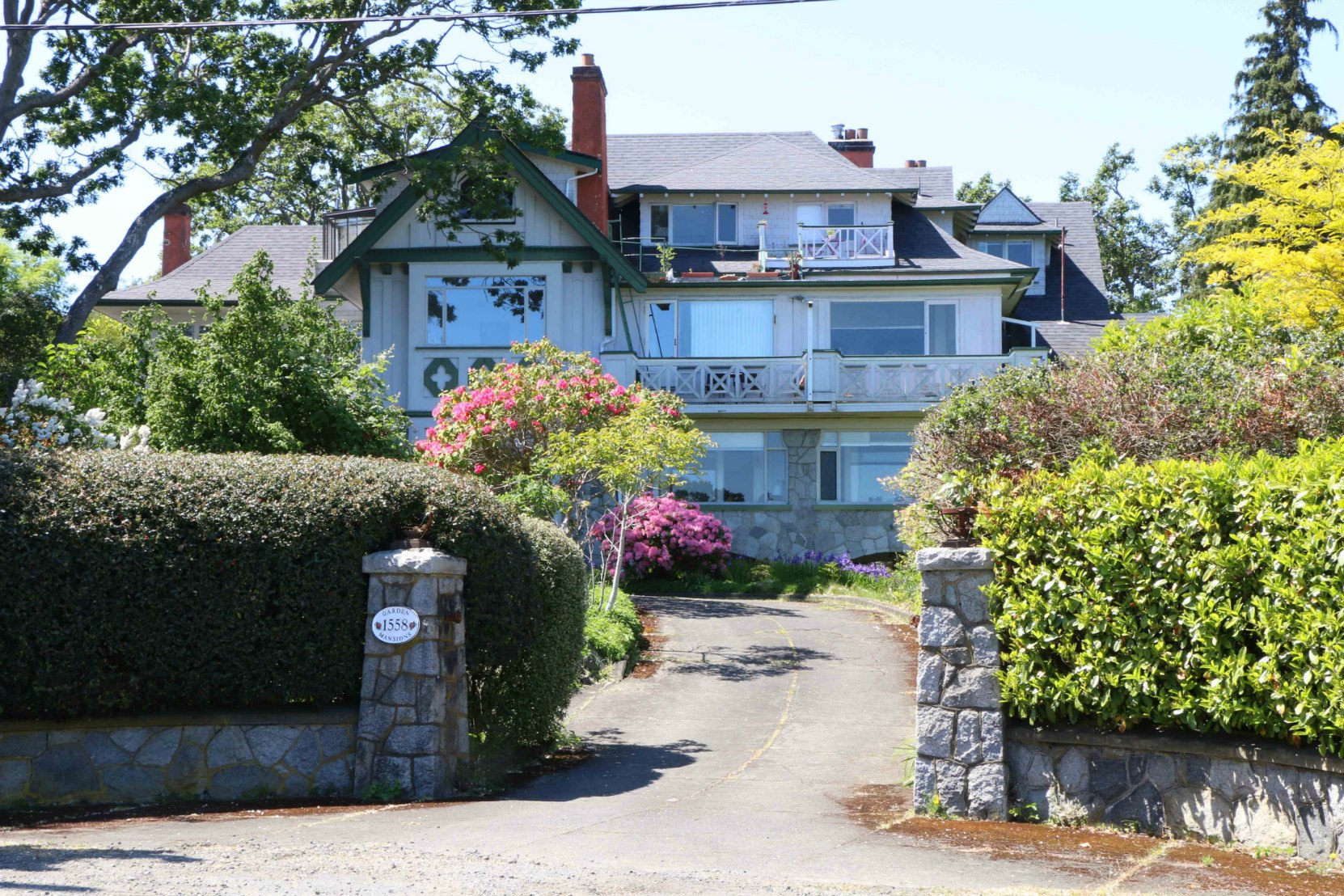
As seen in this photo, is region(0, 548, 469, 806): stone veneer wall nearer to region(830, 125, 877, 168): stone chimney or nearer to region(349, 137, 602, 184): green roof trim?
region(349, 137, 602, 184): green roof trim

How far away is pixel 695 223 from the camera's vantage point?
2822 cm

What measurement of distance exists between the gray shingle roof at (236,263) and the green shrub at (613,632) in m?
14.8

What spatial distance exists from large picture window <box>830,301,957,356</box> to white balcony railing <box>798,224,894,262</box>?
1.12m

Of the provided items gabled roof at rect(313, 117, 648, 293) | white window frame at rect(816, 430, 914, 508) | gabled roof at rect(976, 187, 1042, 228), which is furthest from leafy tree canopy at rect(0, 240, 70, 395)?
gabled roof at rect(976, 187, 1042, 228)

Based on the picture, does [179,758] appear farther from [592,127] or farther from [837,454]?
[592,127]

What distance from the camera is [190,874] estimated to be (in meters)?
6.37

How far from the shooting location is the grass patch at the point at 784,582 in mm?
21891

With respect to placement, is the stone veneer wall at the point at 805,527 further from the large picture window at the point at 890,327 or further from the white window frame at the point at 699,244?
the white window frame at the point at 699,244

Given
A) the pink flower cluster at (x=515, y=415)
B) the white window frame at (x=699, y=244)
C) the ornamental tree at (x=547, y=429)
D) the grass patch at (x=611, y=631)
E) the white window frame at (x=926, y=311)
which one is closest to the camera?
the grass patch at (x=611, y=631)

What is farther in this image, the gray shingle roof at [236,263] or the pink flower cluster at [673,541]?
the gray shingle roof at [236,263]

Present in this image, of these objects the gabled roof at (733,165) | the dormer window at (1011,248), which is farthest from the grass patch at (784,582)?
the dormer window at (1011,248)

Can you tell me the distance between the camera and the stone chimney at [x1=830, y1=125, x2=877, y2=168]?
113ft

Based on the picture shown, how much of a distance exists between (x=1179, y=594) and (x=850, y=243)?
20427 mm

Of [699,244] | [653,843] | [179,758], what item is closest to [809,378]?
[699,244]
